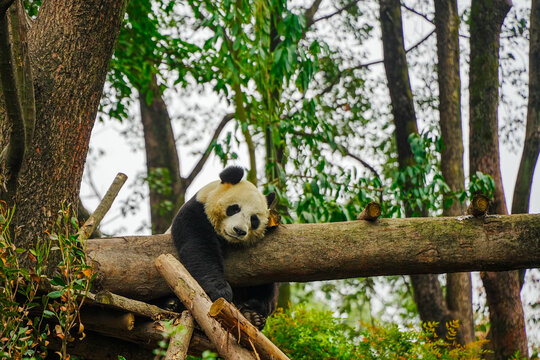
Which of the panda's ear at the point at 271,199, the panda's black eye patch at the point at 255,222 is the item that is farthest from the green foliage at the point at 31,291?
the panda's ear at the point at 271,199

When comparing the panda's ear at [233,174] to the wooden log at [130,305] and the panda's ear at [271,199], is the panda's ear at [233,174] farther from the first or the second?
the wooden log at [130,305]

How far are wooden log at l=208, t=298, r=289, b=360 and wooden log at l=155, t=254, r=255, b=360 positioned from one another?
6 centimetres

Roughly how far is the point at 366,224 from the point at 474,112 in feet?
15.8

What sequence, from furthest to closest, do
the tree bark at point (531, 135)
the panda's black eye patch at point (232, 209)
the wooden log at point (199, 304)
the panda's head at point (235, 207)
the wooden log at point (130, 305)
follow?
the tree bark at point (531, 135)
the panda's black eye patch at point (232, 209)
the panda's head at point (235, 207)
the wooden log at point (130, 305)
the wooden log at point (199, 304)

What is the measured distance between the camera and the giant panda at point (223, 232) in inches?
182

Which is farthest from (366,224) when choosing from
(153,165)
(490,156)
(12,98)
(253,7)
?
(153,165)

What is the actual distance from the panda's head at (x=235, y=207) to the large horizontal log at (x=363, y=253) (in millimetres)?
135

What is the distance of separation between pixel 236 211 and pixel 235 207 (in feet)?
0.12

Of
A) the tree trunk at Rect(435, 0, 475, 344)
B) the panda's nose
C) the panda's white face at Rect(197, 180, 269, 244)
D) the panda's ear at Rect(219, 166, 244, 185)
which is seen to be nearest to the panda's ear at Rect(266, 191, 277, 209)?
the panda's white face at Rect(197, 180, 269, 244)

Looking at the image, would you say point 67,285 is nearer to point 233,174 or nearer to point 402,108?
point 233,174

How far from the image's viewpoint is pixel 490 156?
8672 millimetres

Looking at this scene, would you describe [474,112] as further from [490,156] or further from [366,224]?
[366,224]

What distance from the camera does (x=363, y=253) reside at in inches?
186

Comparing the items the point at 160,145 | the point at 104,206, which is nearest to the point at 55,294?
the point at 104,206
